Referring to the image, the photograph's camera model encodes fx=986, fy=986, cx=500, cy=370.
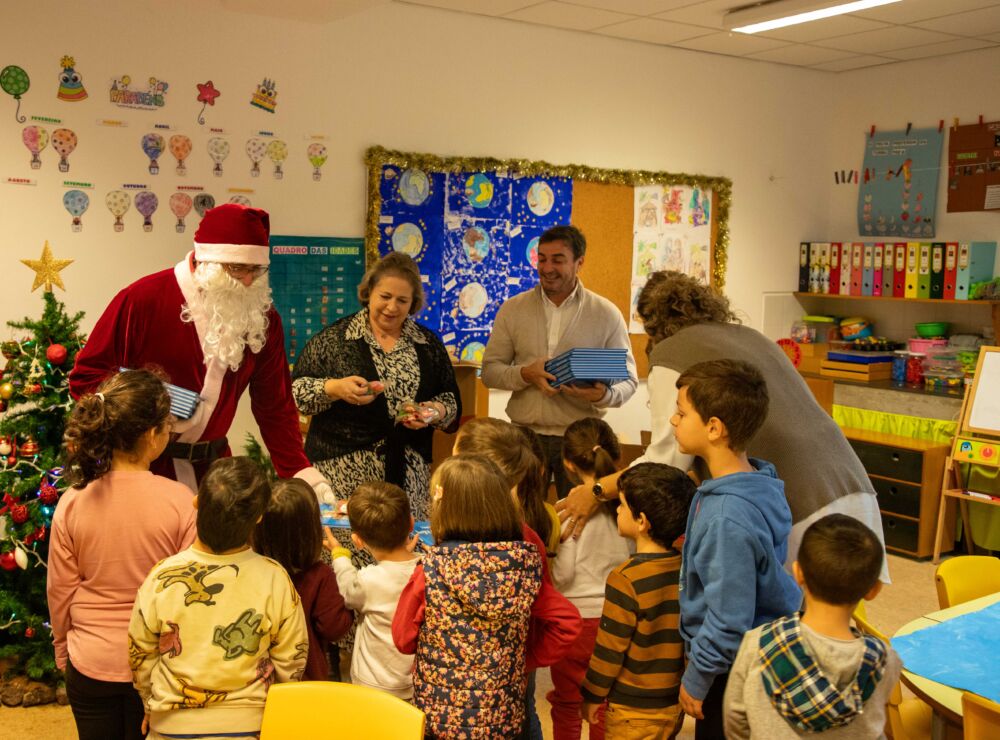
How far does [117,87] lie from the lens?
428 centimetres

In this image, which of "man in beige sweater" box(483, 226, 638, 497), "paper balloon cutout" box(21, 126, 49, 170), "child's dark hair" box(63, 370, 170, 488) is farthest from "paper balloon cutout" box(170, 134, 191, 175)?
"child's dark hair" box(63, 370, 170, 488)

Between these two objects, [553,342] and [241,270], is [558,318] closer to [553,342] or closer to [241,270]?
[553,342]

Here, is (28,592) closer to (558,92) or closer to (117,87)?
(117,87)

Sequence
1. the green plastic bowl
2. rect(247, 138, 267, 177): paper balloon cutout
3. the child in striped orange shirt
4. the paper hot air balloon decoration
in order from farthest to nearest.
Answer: the green plastic bowl < rect(247, 138, 267, 177): paper balloon cutout < the paper hot air balloon decoration < the child in striped orange shirt

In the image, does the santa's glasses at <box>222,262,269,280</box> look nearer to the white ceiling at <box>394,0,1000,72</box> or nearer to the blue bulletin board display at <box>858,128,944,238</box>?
the white ceiling at <box>394,0,1000,72</box>

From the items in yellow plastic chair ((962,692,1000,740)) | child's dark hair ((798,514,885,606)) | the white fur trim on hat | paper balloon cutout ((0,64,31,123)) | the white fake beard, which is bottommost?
yellow plastic chair ((962,692,1000,740))

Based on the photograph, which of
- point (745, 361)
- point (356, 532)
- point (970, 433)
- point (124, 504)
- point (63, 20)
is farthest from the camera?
point (970, 433)

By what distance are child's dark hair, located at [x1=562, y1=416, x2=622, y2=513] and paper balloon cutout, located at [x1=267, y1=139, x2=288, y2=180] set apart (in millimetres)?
2525

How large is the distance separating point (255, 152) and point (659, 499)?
10.1 feet

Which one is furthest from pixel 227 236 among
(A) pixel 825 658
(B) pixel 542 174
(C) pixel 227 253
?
(B) pixel 542 174

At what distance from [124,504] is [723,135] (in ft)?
16.7

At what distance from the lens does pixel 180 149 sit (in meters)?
4.47

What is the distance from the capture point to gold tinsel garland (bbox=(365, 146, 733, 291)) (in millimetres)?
5023

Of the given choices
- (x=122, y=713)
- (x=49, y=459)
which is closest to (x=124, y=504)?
(x=122, y=713)
